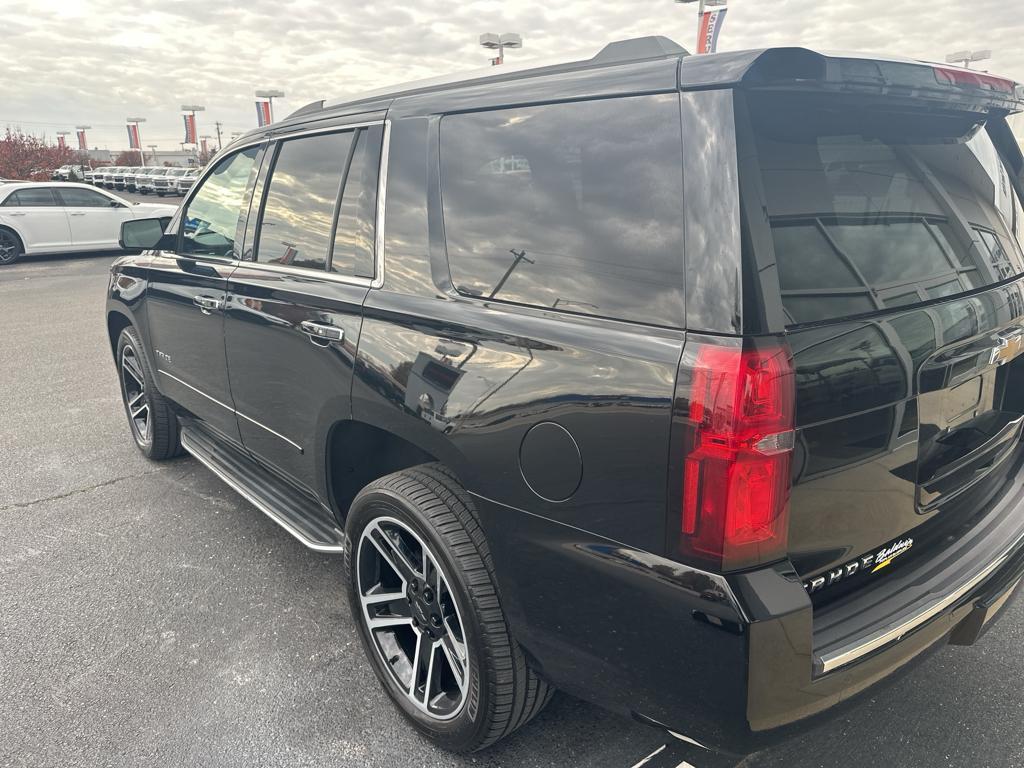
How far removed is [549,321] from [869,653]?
1089 millimetres

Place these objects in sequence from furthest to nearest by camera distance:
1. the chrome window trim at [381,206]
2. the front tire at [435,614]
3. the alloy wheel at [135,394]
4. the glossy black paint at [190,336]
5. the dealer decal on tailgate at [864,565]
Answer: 1. the alloy wheel at [135,394]
2. the glossy black paint at [190,336]
3. the chrome window trim at [381,206]
4. the front tire at [435,614]
5. the dealer decal on tailgate at [864,565]

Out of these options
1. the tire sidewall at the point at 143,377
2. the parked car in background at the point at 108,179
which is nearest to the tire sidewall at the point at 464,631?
the tire sidewall at the point at 143,377

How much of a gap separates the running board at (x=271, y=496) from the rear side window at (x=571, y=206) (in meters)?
1.28

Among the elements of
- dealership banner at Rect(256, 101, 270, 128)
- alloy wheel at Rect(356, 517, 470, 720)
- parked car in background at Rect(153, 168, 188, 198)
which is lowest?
alloy wheel at Rect(356, 517, 470, 720)

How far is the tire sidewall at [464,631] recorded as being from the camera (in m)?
2.05

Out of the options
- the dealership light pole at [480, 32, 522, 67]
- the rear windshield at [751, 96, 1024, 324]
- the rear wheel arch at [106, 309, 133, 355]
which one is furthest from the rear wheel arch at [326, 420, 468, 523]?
the dealership light pole at [480, 32, 522, 67]

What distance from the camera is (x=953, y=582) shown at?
193 centimetres

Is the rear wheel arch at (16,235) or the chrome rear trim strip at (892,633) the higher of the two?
the rear wheel arch at (16,235)

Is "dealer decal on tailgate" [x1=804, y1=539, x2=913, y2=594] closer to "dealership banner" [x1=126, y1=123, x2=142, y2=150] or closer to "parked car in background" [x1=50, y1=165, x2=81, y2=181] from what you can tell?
"parked car in background" [x1=50, y1=165, x2=81, y2=181]

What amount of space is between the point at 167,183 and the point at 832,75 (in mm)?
44199

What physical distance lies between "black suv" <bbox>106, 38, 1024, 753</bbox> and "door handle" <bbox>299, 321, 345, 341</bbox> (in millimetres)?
11

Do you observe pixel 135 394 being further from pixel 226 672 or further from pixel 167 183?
pixel 167 183

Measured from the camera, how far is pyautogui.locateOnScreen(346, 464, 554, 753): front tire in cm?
204

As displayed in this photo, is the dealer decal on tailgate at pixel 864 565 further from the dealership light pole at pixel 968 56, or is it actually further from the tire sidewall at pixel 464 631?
the dealership light pole at pixel 968 56
